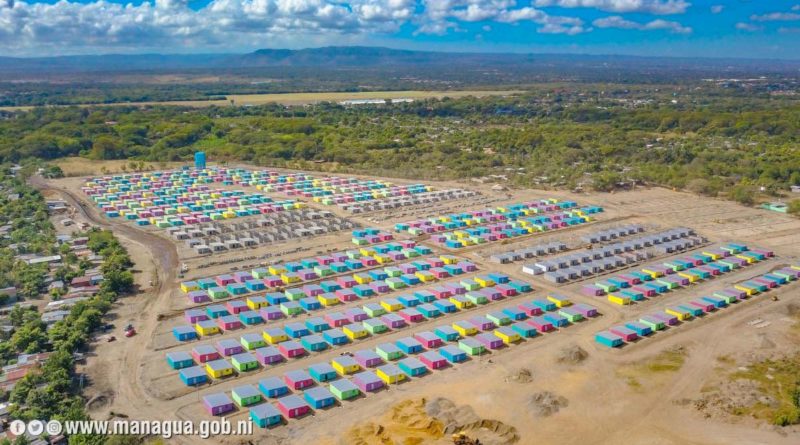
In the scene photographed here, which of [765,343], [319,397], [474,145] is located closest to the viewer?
[319,397]

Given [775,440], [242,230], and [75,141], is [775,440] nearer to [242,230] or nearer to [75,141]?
[242,230]

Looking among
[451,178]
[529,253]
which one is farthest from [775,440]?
[451,178]

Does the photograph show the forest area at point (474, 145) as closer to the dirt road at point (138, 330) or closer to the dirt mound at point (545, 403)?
the dirt road at point (138, 330)

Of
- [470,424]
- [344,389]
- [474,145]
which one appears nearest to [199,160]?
[474,145]

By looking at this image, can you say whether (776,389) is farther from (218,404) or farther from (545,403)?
(218,404)

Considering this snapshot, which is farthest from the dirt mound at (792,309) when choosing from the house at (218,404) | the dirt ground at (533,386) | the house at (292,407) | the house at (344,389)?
the house at (218,404)

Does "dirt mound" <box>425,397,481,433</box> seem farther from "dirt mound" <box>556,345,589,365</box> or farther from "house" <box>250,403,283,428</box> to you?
"dirt mound" <box>556,345,589,365</box>

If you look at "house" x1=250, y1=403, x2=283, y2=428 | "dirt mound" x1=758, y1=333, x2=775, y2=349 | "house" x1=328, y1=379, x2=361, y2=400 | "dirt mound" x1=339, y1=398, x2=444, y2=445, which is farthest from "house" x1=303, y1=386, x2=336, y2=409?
"dirt mound" x1=758, y1=333, x2=775, y2=349
